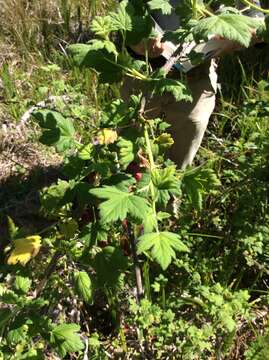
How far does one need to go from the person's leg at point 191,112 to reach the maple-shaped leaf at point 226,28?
4.11ft

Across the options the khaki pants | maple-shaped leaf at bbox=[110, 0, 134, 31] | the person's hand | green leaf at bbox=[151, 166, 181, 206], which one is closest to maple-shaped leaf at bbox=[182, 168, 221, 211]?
green leaf at bbox=[151, 166, 181, 206]

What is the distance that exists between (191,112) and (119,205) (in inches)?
58.3

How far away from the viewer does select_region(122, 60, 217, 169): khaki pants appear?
8.81 feet

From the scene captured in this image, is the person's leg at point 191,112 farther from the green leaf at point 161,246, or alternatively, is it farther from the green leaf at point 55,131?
the green leaf at point 161,246

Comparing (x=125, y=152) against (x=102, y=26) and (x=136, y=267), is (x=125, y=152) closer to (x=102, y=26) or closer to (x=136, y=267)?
(x=102, y=26)

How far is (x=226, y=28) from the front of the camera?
4.41 feet

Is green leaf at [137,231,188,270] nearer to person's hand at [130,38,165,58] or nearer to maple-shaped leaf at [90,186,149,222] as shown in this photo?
maple-shaped leaf at [90,186,149,222]

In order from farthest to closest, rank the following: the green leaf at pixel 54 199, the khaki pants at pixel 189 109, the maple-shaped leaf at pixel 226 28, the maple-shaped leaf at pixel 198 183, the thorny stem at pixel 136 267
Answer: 1. the khaki pants at pixel 189 109
2. the thorny stem at pixel 136 267
3. the green leaf at pixel 54 199
4. the maple-shaped leaf at pixel 198 183
5. the maple-shaped leaf at pixel 226 28

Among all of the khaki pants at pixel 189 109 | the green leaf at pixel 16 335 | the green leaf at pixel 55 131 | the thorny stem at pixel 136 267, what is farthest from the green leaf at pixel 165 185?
the khaki pants at pixel 189 109

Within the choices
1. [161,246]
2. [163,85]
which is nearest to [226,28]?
[163,85]

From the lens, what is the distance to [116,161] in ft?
5.43

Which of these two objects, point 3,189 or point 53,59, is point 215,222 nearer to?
point 3,189

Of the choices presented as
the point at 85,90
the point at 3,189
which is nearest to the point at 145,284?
the point at 3,189

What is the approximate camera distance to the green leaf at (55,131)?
5.55 ft
